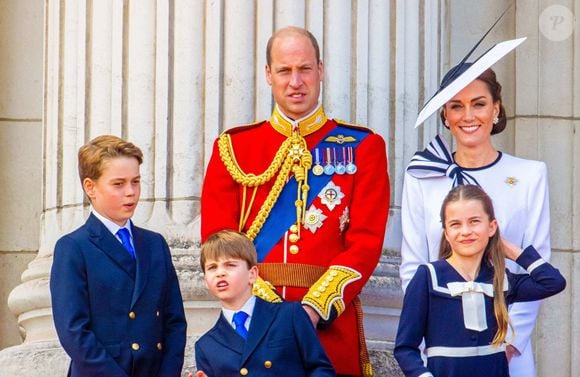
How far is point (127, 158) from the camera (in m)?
7.04

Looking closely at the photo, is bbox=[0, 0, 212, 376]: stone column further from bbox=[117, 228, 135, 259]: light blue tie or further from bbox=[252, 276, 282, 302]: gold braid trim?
bbox=[117, 228, 135, 259]: light blue tie

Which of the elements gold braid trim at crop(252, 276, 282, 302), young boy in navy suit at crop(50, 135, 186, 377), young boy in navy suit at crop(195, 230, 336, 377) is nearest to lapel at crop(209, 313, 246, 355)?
young boy in navy suit at crop(195, 230, 336, 377)

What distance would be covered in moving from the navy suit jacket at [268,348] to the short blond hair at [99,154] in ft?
2.36

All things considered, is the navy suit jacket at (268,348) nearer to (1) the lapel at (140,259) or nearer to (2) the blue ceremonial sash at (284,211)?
(1) the lapel at (140,259)

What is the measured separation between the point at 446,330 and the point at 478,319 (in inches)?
4.8

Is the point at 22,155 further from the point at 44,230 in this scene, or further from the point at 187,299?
the point at 187,299

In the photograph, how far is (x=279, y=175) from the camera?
24.6ft

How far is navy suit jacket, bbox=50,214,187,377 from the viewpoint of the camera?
6.79 meters

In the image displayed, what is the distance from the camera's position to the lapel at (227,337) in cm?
682

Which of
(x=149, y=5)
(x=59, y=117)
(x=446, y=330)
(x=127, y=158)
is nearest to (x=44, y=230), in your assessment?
(x=59, y=117)

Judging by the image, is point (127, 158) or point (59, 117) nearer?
point (127, 158)

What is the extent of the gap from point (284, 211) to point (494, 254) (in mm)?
923

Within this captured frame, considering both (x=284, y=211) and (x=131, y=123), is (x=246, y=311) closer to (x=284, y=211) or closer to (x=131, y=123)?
(x=284, y=211)

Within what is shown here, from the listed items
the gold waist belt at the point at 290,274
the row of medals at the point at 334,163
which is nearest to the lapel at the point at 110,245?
the gold waist belt at the point at 290,274
